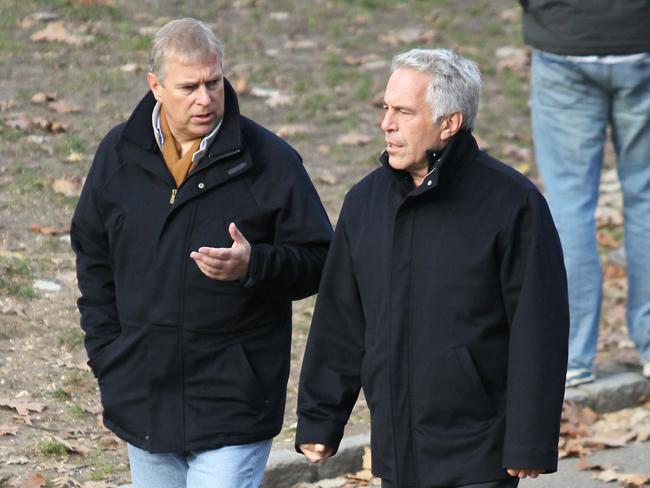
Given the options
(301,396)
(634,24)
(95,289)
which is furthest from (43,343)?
(634,24)

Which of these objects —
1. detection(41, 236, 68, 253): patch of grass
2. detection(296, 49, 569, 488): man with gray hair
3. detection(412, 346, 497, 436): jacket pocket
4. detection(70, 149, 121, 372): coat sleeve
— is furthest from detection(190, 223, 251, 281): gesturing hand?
detection(41, 236, 68, 253): patch of grass

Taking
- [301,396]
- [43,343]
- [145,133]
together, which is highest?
[145,133]

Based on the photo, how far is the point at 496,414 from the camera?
3984 mm

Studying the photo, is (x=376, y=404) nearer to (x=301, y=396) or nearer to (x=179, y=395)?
(x=301, y=396)

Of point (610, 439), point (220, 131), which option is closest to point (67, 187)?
point (610, 439)

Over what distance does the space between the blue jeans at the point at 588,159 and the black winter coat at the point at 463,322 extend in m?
2.51

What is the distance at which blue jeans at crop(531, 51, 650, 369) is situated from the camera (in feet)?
21.1

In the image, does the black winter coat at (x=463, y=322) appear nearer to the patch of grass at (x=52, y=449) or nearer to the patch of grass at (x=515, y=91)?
the patch of grass at (x=52, y=449)

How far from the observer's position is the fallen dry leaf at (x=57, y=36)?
415 inches

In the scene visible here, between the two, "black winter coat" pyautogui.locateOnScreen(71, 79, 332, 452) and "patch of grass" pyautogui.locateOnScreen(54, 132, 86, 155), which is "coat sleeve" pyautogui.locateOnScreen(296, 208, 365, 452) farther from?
"patch of grass" pyautogui.locateOnScreen(54, 132, 86, 155)

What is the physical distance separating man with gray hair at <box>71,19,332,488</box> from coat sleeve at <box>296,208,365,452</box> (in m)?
0.14

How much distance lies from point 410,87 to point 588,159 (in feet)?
9.02

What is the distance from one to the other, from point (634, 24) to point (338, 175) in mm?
3200


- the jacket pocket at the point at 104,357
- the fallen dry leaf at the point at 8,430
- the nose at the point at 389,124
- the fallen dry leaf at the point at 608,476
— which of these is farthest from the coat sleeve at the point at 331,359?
the fallen dry leaf at the point at 608,476
